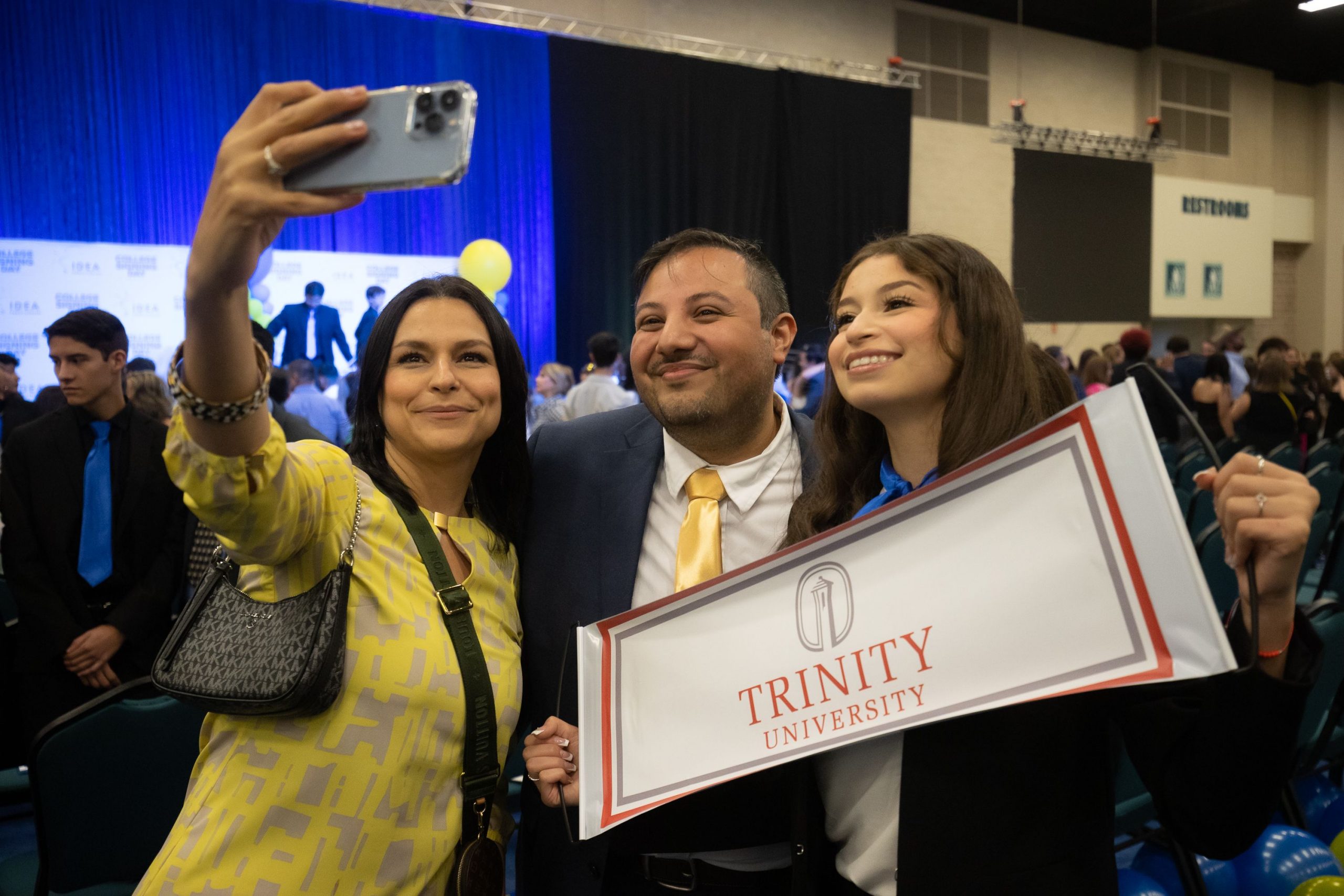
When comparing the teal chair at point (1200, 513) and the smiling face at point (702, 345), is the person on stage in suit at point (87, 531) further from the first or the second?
the teal chair at point (1200, 513)

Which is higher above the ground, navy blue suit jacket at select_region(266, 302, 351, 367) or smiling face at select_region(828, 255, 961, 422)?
navy blue suit jacket at select_region(266, 302, 351, 367)

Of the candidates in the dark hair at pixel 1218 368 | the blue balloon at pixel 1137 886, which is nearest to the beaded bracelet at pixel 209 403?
the blue balloon at pixel 1137 886

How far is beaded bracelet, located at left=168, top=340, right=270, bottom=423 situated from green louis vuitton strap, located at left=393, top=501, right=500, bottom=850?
463 millimetres

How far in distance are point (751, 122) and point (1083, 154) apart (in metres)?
6.23

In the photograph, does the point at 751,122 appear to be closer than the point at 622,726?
No

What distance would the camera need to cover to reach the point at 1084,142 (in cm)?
1442

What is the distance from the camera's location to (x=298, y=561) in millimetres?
1351

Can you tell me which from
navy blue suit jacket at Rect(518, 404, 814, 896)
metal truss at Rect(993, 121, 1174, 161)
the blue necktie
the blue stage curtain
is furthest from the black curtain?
navy blue suit jacket at Rect(518, 404, 814, 896)

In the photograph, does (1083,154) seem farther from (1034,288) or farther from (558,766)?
(558,766)

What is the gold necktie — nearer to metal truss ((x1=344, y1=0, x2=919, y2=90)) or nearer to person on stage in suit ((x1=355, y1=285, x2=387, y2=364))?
person on stage in suit ((x1=355, y1=285, x2=387, y2=364))

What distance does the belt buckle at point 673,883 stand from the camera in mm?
1564

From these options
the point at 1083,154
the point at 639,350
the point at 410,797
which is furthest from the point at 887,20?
the point at 410,797

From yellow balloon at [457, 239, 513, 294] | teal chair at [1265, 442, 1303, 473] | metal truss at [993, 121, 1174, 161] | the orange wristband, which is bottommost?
teal chair at [1265, 442, 1303, 473]

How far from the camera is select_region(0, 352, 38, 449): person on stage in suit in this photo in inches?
257
